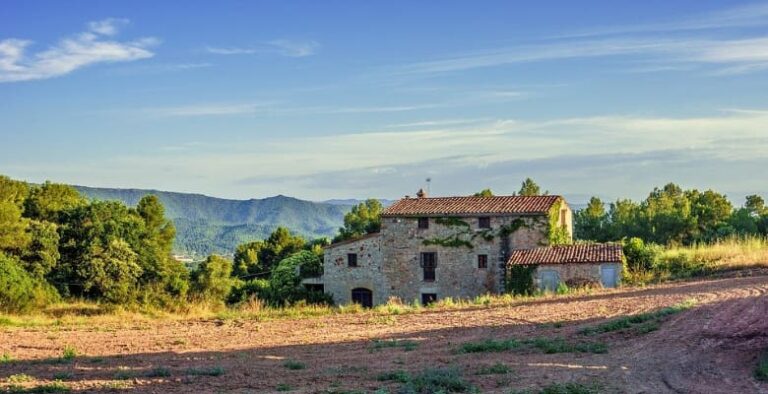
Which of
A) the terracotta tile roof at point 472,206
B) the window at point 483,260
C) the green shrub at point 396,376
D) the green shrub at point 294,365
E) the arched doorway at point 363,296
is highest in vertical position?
the terracotta tile roof at point 472,206

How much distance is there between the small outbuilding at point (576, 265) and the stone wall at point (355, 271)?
28.9ft

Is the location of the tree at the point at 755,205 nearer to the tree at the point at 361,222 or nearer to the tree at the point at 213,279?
the tree at the point at 361,222

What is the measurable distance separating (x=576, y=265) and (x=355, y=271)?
13.7m

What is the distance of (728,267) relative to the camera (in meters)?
36.1

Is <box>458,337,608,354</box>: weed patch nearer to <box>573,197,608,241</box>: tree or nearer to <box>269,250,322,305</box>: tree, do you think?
<box>269,250,322,305</box>: tree

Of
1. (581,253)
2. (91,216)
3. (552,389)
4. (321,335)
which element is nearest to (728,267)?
(581,253)

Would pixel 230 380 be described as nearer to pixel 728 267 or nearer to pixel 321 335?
pixel 321 335

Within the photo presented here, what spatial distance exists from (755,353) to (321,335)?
36.7 ft

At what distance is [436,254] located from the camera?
1821 inches

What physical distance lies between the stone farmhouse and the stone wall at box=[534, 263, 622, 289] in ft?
6.94

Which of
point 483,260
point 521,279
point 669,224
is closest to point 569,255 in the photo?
point 521,279

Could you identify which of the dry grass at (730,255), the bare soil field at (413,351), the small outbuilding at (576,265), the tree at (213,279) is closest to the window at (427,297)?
the small outbuilding at (576,265)

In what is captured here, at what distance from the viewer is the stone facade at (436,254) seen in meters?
45.1

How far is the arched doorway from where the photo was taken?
47.7m
